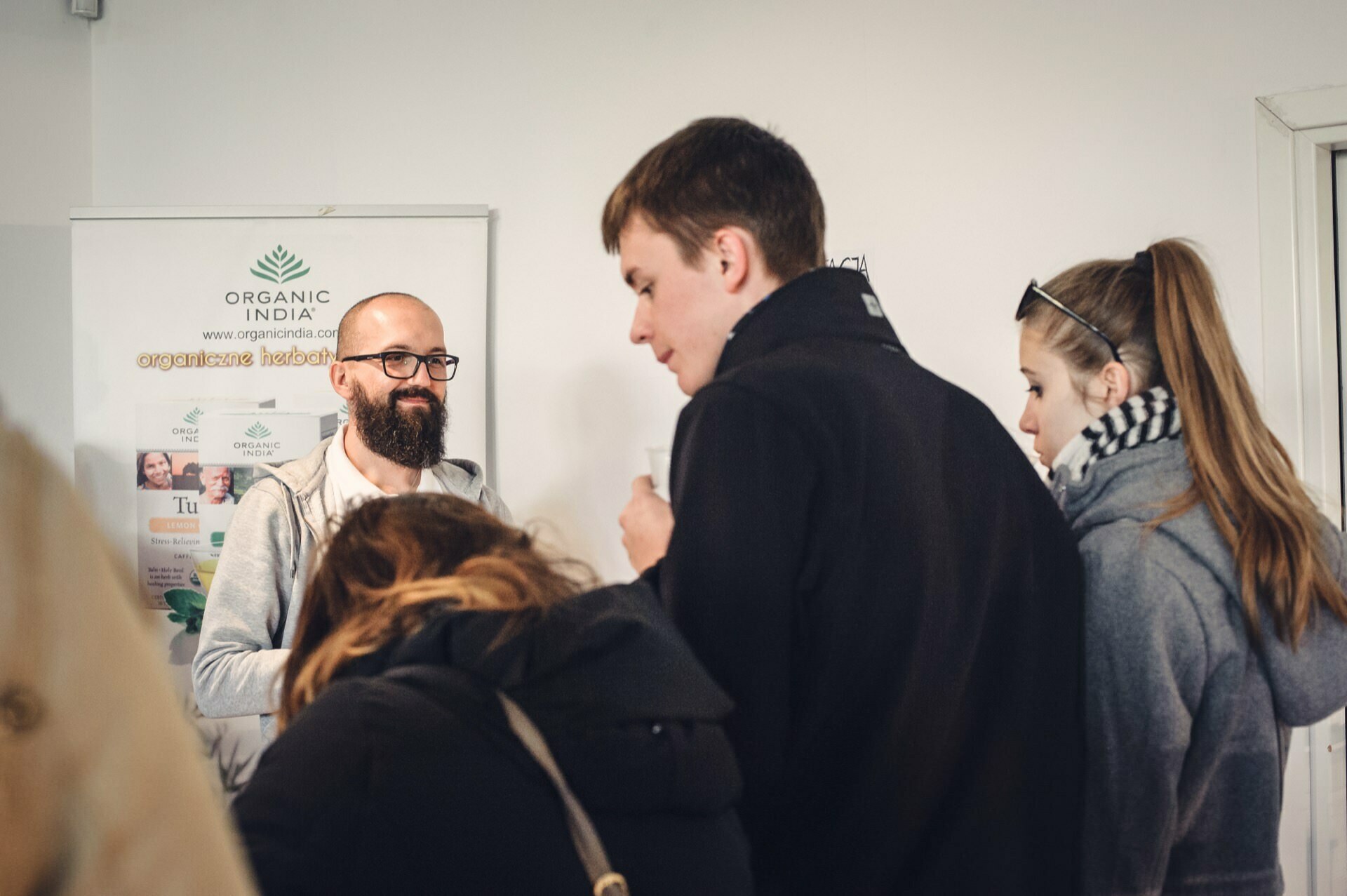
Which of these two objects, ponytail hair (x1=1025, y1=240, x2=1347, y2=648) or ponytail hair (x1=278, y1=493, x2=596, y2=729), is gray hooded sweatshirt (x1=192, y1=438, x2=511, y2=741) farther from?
ponytail hair (x1=1025, y1=240, x2=1347, y2=648)

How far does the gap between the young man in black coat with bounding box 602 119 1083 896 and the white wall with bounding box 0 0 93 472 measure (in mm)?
2677

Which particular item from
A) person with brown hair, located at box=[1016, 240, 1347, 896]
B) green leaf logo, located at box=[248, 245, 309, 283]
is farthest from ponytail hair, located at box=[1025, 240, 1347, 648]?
green leaf logo, located at box=[248, 245, 309, 283]

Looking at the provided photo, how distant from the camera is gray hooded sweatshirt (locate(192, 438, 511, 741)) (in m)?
1.98

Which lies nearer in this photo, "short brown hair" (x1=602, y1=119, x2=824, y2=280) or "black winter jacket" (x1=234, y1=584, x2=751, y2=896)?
"black winter jacket" (x1=234, y1=584, x2=751, y2=896)

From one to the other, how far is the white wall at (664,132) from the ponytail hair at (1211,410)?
107 centimetres

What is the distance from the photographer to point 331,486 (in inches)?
90.3

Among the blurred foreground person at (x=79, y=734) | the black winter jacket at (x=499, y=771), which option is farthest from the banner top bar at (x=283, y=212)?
the blurred foreground person at (x=79, y=734)

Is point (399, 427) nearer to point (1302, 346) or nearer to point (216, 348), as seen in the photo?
point (216, 348)

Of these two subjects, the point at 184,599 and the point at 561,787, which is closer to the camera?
the point at 561,787

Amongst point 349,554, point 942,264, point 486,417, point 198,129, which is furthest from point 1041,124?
→ point 198,129

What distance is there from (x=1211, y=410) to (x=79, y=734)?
1408 mm

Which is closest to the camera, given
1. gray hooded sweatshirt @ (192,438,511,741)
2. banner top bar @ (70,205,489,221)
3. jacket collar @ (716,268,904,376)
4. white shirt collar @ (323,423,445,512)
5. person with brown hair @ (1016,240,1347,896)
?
jacket collar @ (716,268,904,376)

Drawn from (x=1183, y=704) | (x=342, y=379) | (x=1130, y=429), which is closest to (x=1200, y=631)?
(x=1183, y=704)

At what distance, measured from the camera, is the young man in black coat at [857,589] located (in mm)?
993
